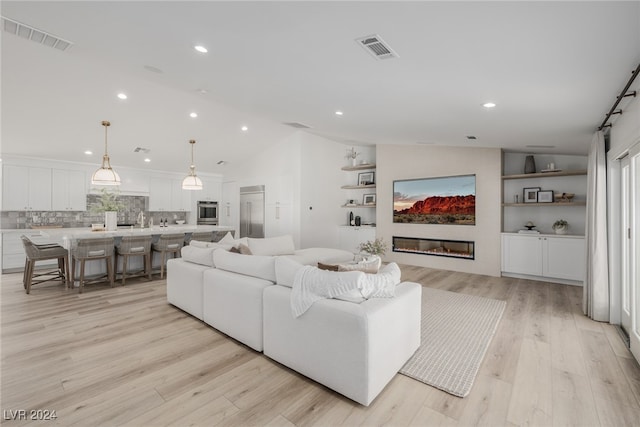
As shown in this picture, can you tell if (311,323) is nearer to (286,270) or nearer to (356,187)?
(286,270)

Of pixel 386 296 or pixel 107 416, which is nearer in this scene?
pixel 107 416

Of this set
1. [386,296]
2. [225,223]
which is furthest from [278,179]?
[386,296]

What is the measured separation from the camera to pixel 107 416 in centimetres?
194

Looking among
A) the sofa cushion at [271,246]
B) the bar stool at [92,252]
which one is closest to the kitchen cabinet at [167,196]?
the bar stool at [92,252]

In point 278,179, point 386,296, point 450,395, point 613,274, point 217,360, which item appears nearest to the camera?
point 450,395

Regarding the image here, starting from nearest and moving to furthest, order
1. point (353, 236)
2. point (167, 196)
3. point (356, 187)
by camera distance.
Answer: point (353, 236) < point (356, 187) < point (167, 196)

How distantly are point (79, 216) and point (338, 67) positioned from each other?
7.87m

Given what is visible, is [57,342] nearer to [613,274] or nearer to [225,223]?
[613,274]

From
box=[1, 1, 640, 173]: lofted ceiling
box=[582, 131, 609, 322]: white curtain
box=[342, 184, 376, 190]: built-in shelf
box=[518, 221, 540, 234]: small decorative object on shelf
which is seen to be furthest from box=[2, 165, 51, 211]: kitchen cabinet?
box=[518, 221, 540, 234]: small decorative object on shelf

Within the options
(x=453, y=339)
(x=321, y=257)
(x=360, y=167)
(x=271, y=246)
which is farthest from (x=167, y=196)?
(x=453, y=339)

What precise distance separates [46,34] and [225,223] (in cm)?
718

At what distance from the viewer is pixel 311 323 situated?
2.28 m

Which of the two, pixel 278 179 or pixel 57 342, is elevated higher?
pixel 278 179

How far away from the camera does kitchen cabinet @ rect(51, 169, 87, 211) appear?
677 cm
